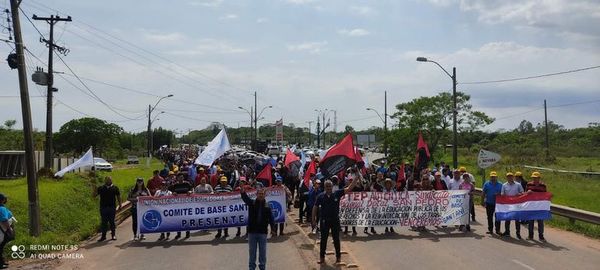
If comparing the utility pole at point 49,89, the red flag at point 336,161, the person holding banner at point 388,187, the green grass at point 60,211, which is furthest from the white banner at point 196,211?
the utility pole at point 49,89

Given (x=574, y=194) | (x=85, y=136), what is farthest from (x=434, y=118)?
(x=85, y=136)

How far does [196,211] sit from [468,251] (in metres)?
6.79

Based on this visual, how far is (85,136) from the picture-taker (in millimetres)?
78000

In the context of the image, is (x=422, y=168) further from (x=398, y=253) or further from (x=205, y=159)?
(x=398, y=253)

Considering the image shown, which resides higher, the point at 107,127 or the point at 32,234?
the point at 107,127

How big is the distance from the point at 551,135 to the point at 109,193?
112 metres

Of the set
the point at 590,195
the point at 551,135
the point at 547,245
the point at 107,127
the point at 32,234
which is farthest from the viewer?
the point at 551,135

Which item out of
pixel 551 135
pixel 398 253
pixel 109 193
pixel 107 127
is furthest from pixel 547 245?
pixel 551 135

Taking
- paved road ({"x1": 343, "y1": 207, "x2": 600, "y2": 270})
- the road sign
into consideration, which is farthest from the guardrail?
the road sign

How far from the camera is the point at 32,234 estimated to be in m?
14.9

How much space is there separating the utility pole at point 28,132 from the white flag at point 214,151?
5462 mm

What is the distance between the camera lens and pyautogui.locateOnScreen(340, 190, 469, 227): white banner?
50.4 feet

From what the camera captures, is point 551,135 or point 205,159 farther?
point 551,135

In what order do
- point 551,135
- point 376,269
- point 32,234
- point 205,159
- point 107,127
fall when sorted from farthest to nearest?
point 551,135
point 107,127
point 205,159
point 32,234
point 376,269
